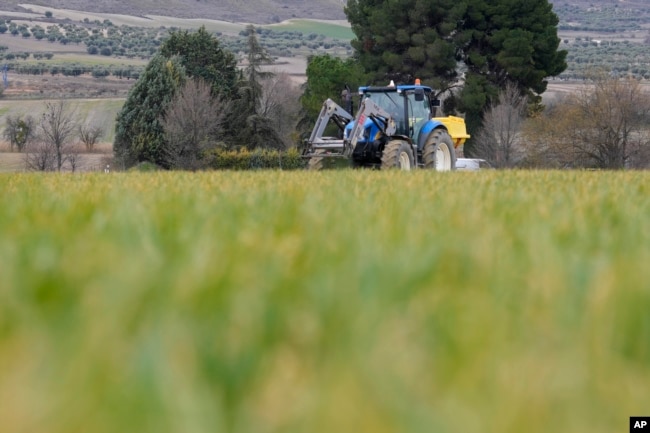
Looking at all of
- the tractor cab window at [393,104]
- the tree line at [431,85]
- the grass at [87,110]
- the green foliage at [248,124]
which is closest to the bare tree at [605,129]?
the tree line at [431,85]

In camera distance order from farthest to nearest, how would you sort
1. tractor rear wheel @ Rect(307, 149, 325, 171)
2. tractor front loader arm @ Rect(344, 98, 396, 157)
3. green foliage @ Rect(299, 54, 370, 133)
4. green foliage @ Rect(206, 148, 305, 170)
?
green foliage @ Rect(299, 54, 370, 133) → green foliage @ Rect(206, 148, 305, 170) → tractor rear wheel @ Rect(307, 149, 325, 171) → tractor front loader arm @ Rect(344, 98, 396, 157)

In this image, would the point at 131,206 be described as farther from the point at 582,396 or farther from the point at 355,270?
the point at 582,396

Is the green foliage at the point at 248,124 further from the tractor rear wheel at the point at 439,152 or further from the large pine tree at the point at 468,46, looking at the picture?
the tractor rear wheel at the point at 439,152

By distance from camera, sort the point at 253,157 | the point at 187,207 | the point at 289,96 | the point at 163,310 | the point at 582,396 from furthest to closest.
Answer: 1. the point at 289,96
2. the point at 253,157
3. the point at 187,207
4. the point at 163,310
5. the point at 582,396

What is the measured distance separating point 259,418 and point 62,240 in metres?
1.49

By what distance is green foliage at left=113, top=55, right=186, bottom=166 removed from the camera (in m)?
54.5

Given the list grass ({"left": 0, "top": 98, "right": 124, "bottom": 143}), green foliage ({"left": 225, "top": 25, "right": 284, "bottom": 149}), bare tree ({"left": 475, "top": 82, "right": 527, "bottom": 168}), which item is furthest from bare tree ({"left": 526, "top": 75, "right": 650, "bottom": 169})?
grass ({"left": 0, "top": 98, "right": 124, "bottom": 143})

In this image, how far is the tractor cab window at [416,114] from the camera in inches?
747

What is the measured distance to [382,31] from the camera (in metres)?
56.2

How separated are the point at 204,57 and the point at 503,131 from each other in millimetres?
20566

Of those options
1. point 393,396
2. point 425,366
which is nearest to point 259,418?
point 393,396

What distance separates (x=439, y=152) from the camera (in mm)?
20062

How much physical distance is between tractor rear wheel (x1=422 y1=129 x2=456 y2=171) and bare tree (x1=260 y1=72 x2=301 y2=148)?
1494 inches

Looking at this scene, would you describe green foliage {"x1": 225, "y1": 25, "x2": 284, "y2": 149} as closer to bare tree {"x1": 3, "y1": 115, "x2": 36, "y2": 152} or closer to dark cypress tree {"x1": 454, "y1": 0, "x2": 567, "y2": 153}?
dark cypress tree {"x1": 454, "y1": 0, "x2": 567, "y2": 153}
